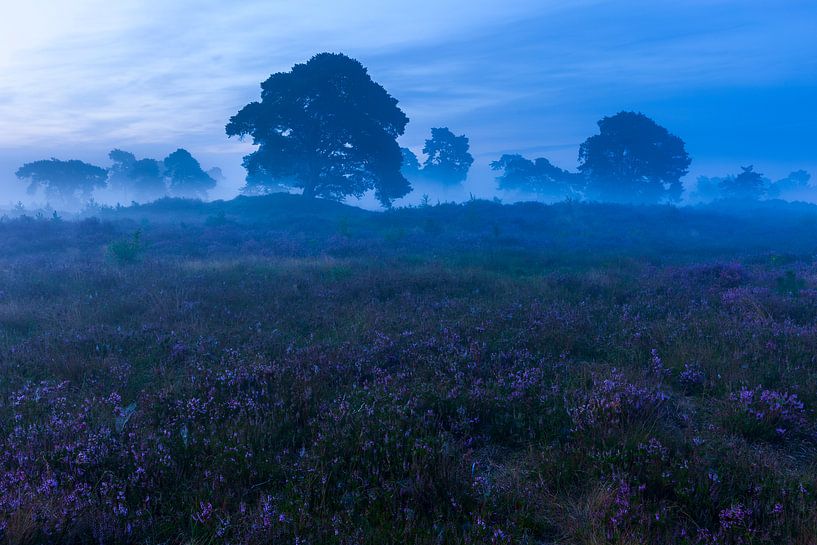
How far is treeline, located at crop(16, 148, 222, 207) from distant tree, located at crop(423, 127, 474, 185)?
4690cm

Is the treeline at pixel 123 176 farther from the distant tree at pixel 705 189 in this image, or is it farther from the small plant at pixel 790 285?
the distant tree at pixel 705 189

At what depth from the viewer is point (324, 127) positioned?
40000mm

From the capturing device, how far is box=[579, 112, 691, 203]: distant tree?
213 feet

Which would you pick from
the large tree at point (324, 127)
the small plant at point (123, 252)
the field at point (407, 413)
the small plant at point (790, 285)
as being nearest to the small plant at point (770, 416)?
the field at point (407, 413)

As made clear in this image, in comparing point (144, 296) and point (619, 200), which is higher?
point (619, 200)

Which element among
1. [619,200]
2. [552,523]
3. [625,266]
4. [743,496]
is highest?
[619,200]

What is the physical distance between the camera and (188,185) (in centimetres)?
8975

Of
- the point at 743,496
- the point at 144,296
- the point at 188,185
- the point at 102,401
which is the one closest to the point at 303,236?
the point at 144,296

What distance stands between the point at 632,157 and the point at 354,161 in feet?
146

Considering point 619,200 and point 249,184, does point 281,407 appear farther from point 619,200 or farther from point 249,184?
point 249,184

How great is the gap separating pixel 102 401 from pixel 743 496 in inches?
225

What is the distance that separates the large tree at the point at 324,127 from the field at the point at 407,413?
31.2 m

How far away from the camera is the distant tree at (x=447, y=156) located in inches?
3620

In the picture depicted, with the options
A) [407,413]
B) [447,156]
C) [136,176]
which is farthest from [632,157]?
[136,176]
